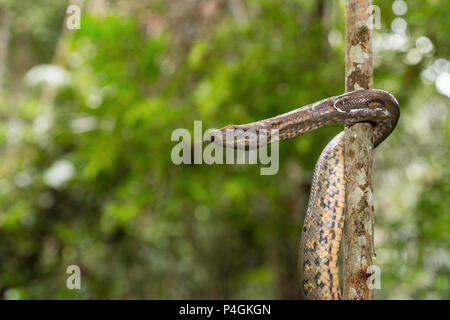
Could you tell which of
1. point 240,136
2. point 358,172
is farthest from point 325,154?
point 240,136

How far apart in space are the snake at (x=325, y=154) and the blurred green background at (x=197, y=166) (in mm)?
1794

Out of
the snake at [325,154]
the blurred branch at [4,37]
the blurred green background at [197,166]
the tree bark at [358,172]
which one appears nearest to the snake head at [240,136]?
the snake at [325,154]

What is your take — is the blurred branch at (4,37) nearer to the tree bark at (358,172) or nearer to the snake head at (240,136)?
the snake head at (240,136)

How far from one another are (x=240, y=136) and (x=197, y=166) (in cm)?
241

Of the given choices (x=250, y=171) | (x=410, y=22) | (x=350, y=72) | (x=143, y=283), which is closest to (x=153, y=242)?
(x=143, y=283)

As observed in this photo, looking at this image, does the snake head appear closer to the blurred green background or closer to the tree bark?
the tree bark

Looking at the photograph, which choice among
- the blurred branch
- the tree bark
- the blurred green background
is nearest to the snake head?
the tree bark

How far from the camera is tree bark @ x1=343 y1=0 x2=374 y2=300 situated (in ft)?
5.41

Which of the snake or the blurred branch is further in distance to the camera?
the blurred branch

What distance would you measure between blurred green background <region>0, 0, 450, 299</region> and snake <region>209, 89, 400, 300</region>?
1.79m

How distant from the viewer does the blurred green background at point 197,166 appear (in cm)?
390

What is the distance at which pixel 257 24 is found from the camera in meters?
4.27
